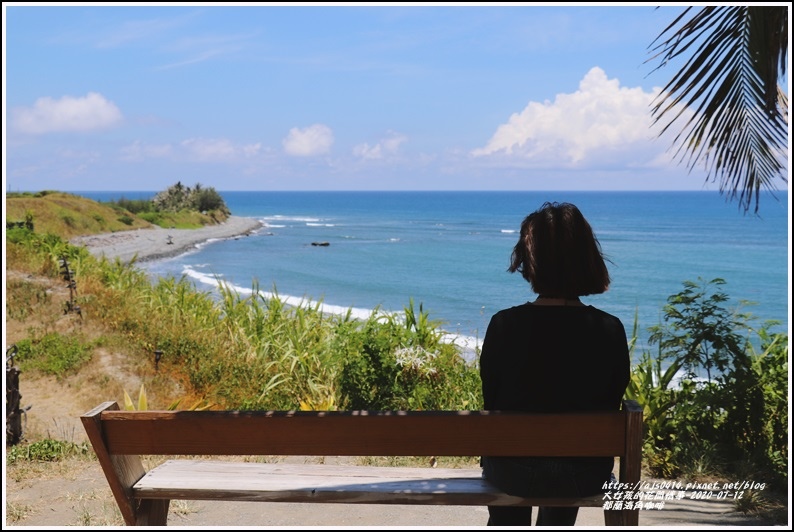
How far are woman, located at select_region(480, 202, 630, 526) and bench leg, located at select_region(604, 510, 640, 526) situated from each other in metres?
0.15

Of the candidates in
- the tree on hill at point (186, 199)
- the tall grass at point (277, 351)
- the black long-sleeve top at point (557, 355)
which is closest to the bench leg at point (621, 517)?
the black long-sleeve top at point (557, 355)

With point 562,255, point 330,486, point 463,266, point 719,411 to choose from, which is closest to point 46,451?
point 330,486

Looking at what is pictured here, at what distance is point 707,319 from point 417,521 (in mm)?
2568

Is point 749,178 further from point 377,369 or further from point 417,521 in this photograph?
point 377,369

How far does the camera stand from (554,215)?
257cm

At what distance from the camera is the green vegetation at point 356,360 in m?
4.76

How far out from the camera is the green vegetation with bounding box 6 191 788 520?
4758 mm

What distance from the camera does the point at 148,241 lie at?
46.8 metres

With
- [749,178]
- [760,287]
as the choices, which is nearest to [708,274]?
[760,287]

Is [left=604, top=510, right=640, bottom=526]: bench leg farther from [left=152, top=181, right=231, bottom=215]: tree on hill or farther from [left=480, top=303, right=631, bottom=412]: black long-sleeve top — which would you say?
[left=152, top=181, right=231, bottom=215]: tree on hill

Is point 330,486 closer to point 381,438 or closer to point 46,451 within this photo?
point 381,438

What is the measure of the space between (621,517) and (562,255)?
989 mm

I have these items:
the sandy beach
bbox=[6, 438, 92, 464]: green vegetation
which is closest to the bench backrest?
bbox=[6, 438, 92, 464]: green vegetation

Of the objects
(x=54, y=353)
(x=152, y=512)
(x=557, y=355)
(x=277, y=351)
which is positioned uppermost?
(x=557, y=355)
